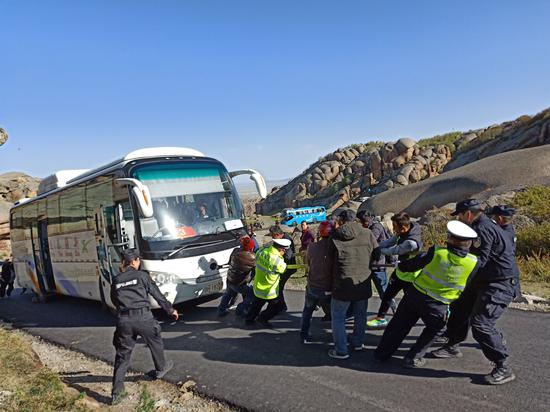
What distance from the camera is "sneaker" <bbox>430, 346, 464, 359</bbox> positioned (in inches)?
209

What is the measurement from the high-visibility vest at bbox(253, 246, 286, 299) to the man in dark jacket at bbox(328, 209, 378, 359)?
4.68ft

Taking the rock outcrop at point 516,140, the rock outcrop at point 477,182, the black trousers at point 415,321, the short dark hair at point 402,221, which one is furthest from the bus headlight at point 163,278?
the rock outcrop at point 516,140

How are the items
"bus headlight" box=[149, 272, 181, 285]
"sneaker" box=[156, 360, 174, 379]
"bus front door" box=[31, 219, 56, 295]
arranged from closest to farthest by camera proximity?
"sneaker" box=[156, 360, 174, 379] → "bus headlight" box=[149, 272, 181, 285] → "bus front door" box=[31, 219, 56, 295]

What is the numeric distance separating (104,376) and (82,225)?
14.0 ft

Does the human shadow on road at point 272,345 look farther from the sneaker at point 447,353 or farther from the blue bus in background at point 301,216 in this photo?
the blue bus in background at point 301,216

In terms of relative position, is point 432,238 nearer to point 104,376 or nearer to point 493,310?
point 493,310

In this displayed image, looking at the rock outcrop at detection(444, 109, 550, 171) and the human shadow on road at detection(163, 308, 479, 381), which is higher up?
the rock outcrop at detection(444, 109, 550, 171)

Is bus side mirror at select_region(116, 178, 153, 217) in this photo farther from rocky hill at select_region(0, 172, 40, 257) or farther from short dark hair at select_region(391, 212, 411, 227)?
rocky hill at select_region(0, 172, 40, 257)

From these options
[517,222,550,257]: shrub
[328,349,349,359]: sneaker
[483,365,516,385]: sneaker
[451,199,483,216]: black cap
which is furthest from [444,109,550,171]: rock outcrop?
[328,349,349,359]: sneaker

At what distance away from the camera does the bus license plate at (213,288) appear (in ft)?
26.4

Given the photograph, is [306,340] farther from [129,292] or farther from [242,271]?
[129,292]

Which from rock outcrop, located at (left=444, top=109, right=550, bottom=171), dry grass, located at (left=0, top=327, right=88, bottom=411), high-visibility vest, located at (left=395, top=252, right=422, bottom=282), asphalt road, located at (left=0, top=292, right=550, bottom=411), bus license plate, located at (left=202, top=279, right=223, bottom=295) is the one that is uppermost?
rock outcrop, located at (left=444, top=109, right=550, bottom=171)

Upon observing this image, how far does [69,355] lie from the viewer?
6.95 m

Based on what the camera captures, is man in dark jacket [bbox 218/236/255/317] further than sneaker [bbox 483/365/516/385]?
Yes
